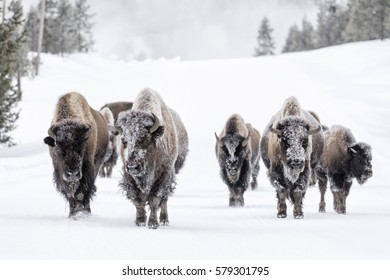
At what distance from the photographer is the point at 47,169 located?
757 inches

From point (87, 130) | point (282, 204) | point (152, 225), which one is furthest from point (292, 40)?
point (152, 225)

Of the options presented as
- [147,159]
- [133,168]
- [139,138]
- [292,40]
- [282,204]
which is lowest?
[282,204]

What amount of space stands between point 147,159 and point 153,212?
0.83 metres

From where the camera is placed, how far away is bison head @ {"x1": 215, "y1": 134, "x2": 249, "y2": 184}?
42.9 feet

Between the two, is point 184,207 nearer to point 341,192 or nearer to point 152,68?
point 341,192

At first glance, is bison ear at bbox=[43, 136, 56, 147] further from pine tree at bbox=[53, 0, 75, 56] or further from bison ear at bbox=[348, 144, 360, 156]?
pine tree at bbox=[53, 0, 75, 56]

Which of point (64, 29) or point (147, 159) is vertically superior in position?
point (64, 29)

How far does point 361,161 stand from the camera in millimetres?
12891

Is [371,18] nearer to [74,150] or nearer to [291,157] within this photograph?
[291,157]

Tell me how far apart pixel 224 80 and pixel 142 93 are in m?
39.6

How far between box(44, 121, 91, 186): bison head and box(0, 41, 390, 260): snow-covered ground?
0.80m

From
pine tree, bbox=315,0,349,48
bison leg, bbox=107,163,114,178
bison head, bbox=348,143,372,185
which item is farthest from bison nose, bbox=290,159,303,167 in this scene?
pine tree, bbox=315,0,349,48

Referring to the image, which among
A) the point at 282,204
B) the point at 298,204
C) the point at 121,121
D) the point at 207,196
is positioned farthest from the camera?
the point at 207,196

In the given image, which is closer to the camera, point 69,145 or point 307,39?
point 69,145
